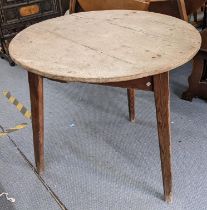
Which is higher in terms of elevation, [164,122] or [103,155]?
[164,122]

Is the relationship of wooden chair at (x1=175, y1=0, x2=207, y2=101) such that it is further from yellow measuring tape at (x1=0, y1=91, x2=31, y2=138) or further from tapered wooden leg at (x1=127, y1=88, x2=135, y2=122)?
yellow measuring tape at (x1=0, y1=91, x2=31, y2=138)

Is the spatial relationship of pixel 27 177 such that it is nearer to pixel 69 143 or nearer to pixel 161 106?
pixel 69 143

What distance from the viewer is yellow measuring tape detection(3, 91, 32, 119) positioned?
83.8 inches

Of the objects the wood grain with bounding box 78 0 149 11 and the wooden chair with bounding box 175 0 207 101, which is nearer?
the wood grain with bounding box 78 0 149 11

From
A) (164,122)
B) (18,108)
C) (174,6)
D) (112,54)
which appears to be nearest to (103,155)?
(164,122)

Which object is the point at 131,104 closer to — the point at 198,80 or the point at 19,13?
the point at 198,80

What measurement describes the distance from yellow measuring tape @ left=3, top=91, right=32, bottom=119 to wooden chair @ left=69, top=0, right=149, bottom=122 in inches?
26.4

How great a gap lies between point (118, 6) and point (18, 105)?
945 mm

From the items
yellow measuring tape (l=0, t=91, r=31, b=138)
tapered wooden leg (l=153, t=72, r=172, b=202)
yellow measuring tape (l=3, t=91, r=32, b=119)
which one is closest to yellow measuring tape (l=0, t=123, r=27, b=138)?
yellow measuring tape (l=0, t=91, r=31, b=138)

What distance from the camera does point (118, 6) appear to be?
1941 mm

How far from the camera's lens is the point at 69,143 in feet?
5.92

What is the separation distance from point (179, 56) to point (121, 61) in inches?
7.9

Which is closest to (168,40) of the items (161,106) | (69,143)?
(161,106)

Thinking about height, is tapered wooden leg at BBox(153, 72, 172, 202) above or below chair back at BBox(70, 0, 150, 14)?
below
